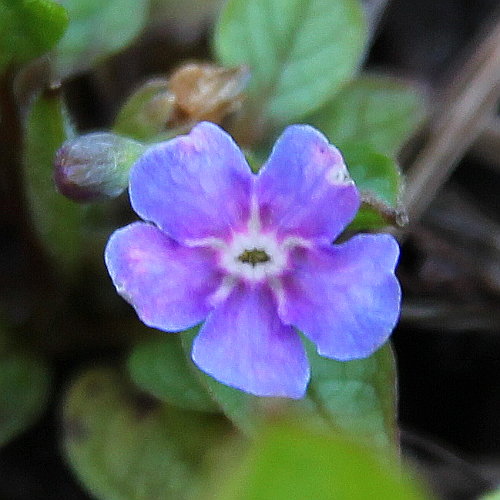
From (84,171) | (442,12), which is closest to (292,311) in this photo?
(84,171)

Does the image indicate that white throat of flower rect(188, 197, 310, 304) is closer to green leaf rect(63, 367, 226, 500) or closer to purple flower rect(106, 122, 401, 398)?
purple flower rect(106, 122, 401, 398)

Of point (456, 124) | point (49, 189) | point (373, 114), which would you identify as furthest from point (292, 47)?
point (49, 189)

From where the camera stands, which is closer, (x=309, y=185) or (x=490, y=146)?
(x=309, y=185)

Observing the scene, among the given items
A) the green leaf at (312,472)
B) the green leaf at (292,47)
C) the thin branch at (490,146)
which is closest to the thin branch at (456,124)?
the thin branch at (490,146)

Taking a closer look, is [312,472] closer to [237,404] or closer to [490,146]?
[237,404]

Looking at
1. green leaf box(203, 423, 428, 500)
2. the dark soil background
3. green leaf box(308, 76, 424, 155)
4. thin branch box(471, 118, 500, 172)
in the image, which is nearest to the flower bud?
the dark soil background

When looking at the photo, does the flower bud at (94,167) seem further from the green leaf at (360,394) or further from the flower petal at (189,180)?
the green leaf at (360,394)
